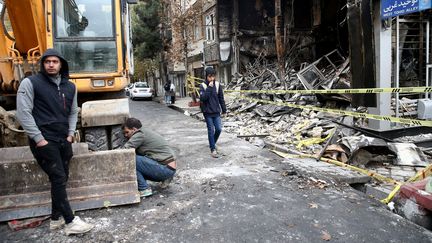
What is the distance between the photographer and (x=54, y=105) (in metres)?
3.89

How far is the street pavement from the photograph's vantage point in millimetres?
3961

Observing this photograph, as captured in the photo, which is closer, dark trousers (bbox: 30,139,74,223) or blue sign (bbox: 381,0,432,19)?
dark trousers (bbox: 30,139,74,223)

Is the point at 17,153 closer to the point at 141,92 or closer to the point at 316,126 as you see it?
the point at 316,126

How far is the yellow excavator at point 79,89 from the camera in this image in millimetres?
4488

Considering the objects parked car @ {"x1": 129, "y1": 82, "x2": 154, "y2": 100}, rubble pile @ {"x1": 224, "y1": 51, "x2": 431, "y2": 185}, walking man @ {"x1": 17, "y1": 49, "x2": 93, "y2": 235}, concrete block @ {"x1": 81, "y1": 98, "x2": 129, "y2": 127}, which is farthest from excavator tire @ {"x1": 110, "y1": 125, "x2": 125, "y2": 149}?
parked car @ {"x1": 129, "y1": 82, "x2": 154, "y2": 100}

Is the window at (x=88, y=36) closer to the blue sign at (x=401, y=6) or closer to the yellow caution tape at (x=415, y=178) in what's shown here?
the yellow caution tape at (x=415, y=178)

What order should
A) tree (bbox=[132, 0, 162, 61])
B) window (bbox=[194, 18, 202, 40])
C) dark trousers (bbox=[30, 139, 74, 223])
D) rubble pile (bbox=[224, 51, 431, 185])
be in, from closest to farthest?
dark trousers (bbox=[30, 139, 74, 223])
rubble pile (bbox=[224, 51, 431, 185])
window (bbox=[194, 18, 202, 40])
tree (bbox=[132, 0, 162, 61])

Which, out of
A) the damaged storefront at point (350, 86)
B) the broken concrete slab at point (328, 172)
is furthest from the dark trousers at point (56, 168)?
the damaged storefront at point (350, 86)

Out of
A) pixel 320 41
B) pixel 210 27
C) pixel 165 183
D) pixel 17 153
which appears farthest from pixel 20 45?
pixel 210 27

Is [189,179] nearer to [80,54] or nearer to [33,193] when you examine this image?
[33,193]

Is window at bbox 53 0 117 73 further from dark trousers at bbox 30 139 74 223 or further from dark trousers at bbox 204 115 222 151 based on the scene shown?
dark trousers at bbox 30 139 74 223

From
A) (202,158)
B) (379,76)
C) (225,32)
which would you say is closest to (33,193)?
(202,158)

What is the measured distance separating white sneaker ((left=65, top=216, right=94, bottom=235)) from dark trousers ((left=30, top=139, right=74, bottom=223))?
0.17ft

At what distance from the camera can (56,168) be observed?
3.92 meters
